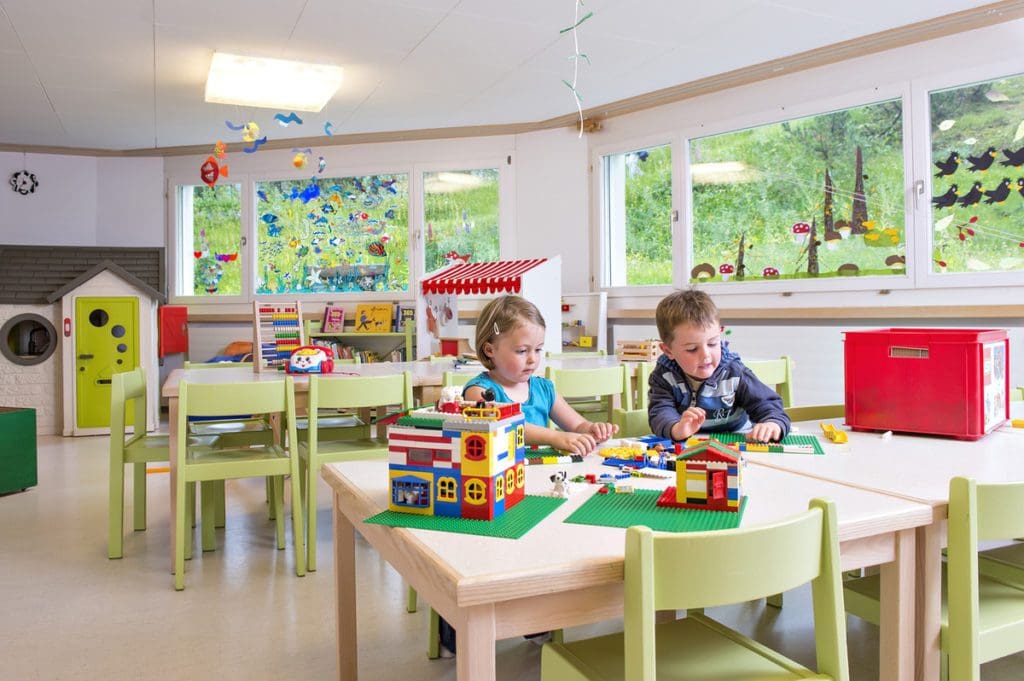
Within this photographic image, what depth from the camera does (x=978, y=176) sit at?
14.1ft

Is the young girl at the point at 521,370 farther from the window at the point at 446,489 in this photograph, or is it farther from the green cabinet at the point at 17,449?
the green cabinet at the point at 17,449

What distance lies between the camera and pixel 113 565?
312 cm

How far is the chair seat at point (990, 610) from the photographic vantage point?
138 centimetres

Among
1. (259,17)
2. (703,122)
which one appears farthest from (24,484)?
(703,122)

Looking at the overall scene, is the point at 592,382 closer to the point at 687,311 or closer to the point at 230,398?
the point at 687,311

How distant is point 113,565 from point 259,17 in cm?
280

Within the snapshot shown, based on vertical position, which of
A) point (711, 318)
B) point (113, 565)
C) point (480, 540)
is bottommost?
point (113, 565)

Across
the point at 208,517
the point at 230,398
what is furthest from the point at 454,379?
the point at 208,517

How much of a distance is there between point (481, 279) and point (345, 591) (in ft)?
10.2

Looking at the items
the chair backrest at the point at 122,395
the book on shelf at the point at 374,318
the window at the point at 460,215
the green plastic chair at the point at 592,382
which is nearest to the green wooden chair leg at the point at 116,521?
the chair backrest at the point at 122,395

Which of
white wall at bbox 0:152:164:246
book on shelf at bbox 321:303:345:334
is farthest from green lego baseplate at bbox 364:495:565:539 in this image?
white wall at bbox 0:152:164:246

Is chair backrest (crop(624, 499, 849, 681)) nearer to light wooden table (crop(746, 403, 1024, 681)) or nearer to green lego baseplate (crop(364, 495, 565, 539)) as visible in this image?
green lego baseplate (crop(364, 495, 565, 539))

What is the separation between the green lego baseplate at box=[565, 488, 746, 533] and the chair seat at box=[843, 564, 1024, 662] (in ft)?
1.58

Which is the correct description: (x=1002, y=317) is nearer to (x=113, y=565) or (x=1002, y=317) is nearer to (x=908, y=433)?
(x=908, y=433)
